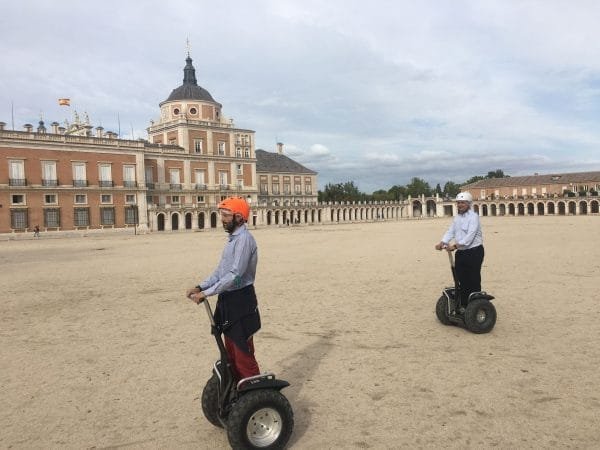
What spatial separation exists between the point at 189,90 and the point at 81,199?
77.0ft

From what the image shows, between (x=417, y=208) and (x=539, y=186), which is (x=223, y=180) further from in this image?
(x=539, y=186)

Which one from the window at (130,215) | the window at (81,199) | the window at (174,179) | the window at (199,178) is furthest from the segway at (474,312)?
the window at (199,178)

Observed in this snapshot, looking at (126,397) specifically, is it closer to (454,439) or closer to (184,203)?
(454,439)

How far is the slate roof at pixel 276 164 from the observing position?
264ft

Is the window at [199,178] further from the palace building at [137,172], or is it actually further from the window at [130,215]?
the window at [130,215]

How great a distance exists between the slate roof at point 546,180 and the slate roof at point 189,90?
69514 mm

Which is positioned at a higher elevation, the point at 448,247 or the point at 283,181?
the point at 283,181

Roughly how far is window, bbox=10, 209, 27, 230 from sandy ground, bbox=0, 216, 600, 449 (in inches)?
1494

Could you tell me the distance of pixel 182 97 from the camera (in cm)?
6338

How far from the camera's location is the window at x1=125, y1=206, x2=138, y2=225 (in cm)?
5144

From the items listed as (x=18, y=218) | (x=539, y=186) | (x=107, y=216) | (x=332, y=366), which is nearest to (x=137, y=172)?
(x=107, y=216)

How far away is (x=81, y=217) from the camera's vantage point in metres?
48.2

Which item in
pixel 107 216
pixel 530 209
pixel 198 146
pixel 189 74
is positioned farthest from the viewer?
pixel 530 209

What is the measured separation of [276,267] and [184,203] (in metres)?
46.1
